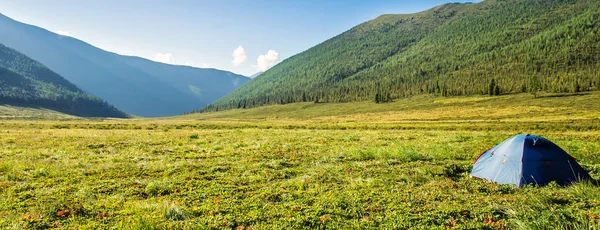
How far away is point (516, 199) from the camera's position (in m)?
10.1

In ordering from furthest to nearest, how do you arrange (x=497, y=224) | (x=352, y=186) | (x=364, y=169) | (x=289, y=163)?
1. (x=289, y=163)
2. (x=364, y=169)
3. (x=352, y=186)
4. (x=497, y=224)

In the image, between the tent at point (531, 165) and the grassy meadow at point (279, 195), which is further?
the tent at point (531, 165)

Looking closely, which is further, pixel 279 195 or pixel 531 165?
pixel 531 165

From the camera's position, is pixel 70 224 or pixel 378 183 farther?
pixel 378 183

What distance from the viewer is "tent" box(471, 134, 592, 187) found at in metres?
12.8

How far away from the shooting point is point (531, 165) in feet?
43.0

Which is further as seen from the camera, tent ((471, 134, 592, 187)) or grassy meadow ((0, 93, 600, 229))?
tent ((471, 134, 592, 187))

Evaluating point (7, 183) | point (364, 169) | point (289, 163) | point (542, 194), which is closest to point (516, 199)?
point (542, 194)

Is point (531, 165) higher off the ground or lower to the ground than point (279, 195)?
higher

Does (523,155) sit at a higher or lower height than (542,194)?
higher

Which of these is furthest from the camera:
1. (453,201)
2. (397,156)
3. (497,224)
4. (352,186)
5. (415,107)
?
(415,107)

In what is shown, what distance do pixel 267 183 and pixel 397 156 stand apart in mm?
9812

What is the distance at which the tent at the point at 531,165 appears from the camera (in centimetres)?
1283

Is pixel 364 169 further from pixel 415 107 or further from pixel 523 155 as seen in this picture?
pixel 415 107
